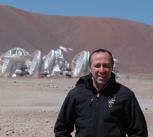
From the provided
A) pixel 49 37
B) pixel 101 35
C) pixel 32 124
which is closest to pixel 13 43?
pixel 49 37

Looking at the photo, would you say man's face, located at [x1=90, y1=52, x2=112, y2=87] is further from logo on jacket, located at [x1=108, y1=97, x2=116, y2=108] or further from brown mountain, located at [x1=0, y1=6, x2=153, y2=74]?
brown mountain, located at [x1=0, y1=6, x2=153, y2=74]

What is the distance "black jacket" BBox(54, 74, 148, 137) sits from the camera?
5.29 meters

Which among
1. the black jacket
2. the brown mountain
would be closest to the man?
the black jacket

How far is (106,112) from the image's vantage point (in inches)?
208

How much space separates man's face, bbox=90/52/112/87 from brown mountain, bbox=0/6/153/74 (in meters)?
125

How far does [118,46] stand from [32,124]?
5456 inches

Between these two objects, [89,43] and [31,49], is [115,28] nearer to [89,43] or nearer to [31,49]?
[89,43]

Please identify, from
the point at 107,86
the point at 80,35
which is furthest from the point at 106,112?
the point at 80,35

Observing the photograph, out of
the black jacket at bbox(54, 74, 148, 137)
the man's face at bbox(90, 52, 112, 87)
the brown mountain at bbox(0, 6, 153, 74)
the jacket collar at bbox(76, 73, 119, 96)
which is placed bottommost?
the black jacket at bbox(54, 74, 148, 137)

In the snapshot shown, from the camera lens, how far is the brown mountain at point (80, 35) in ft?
464

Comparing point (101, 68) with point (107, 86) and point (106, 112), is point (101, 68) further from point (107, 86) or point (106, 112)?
point (106, 112)

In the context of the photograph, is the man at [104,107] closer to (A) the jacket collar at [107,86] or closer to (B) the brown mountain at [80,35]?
(A) the jacket collar at [107,86]

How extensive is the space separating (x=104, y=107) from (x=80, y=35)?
15355cm

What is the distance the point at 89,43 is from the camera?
15438 centimetres
